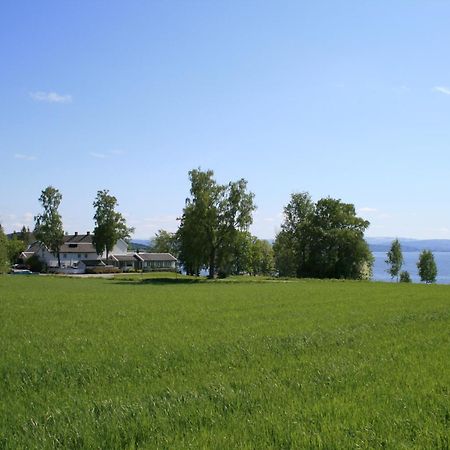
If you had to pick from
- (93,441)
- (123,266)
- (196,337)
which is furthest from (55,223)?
(93,441)

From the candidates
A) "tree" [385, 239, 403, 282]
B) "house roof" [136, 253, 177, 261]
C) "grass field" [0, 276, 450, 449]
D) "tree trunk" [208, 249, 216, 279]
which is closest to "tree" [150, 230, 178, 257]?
"house roof" [136, 253, 177, 261]

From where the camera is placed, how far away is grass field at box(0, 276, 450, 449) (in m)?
7.09

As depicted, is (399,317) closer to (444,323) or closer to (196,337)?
(444,323)

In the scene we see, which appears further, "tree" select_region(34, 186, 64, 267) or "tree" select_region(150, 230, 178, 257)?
"tree" select_region(150, 230, 178, 257)

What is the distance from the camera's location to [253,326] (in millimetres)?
19438

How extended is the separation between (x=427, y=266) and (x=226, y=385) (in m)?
117

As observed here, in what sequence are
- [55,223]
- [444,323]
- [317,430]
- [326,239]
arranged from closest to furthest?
1. [317,430]
2. [444,323]
3. [326,239]
4. [55,223]

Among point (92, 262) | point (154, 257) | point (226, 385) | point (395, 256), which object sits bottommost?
point (92, 262)

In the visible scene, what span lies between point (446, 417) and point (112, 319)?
1704 centimetres

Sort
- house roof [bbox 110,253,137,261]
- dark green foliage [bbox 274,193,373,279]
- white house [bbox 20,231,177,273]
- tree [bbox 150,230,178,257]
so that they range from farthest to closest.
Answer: tree [bbox 150,230,178,257] < house roof [bbox 110,253,137,261] < white house [bbox 20,231,177,273] < dark green foliage [bbox 274,193,373,279]

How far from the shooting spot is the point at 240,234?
236ft

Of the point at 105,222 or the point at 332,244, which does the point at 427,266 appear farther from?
the point at 105,222

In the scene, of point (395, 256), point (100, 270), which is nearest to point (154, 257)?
point (100, 270)

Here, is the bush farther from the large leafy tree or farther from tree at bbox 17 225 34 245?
tree at bbox 17 225 34 245
